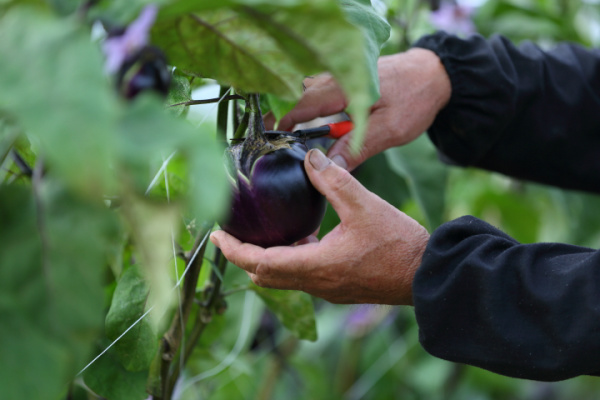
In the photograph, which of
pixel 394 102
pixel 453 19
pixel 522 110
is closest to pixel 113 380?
pixel 394 102

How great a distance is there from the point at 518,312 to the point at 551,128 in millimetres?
453

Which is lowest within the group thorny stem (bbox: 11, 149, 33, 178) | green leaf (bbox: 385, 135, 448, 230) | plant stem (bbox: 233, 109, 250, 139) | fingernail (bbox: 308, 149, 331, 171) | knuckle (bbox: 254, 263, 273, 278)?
green leaf (bbox: 385, 135, 448, 230)

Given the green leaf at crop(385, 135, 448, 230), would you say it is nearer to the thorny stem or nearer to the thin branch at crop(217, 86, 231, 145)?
the thin branch at crop(217, 86, 231, 145)

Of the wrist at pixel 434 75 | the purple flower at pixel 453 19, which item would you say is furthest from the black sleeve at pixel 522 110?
the purple flower at pixel 453 19

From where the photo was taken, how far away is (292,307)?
70 cm

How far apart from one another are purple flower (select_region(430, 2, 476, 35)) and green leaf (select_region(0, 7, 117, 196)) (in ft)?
3.18

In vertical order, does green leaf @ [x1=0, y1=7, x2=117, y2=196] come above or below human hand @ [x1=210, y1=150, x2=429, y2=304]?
above

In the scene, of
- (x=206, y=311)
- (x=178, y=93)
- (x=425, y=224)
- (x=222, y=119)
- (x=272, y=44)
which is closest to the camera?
(x=272, y=44)

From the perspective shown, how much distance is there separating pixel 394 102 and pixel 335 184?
0.30m

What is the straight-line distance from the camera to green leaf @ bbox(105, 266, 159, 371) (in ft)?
1.64

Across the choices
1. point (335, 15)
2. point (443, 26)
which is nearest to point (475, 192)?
point (443, 26)

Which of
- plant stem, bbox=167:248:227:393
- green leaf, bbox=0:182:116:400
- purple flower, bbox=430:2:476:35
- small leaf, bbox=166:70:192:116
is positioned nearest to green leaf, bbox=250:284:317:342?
plant stem, bbox=167:248:227:393

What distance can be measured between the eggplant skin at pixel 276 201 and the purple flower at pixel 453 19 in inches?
28.9

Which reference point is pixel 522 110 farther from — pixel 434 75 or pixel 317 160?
pixel 317 160
